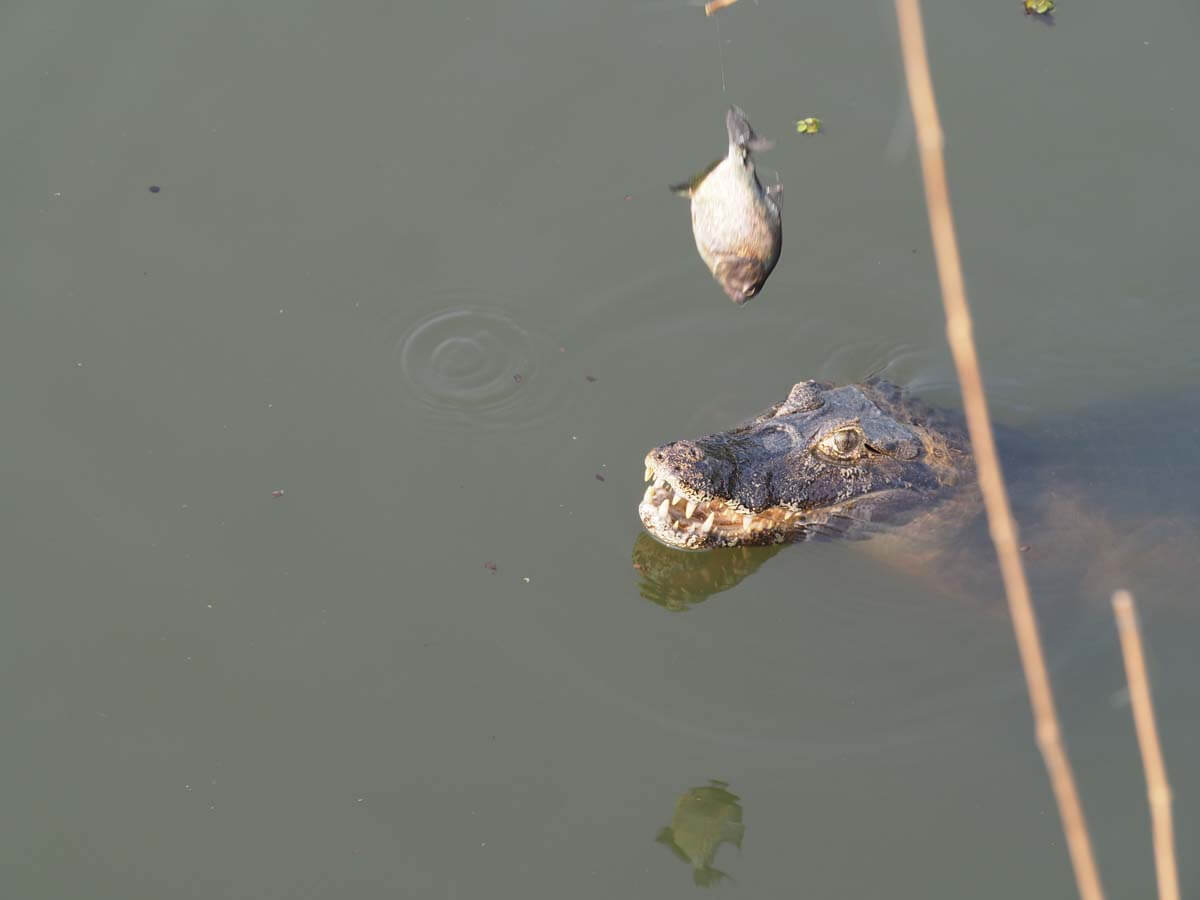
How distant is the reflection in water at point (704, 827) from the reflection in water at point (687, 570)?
104 cm

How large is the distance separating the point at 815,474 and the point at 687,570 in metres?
0.85

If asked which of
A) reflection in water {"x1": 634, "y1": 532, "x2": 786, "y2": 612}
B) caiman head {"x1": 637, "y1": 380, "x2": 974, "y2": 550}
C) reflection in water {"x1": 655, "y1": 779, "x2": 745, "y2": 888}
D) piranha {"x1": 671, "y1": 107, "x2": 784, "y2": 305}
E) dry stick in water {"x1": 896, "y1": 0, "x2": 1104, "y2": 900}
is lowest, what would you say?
dry stick in water {"x1": 896, "y1": 0, "x2": 1104, "y2": 900}

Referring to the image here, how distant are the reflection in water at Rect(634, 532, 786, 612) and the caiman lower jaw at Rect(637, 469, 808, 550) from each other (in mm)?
102

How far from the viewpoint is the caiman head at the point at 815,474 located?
644cm

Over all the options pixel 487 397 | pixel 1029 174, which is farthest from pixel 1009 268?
pixel 487 397

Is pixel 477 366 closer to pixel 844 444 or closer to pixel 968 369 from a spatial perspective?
pixel 844 444

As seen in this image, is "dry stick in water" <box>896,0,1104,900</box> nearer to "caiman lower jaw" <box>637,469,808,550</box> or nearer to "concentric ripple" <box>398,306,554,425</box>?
"caiman lower jaw" <box>637,469,808,550</box>

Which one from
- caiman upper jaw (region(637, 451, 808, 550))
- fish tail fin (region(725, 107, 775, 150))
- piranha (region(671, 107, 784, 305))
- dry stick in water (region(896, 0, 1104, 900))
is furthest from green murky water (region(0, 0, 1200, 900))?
dry stick in water (region(896, 0, 1104, 900))

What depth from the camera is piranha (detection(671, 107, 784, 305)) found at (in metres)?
4.90

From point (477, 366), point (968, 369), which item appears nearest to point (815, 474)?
point (477, 366)

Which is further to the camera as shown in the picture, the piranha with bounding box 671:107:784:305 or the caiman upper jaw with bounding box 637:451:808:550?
the caiman upper jaw with bounding box 637:451:808:550

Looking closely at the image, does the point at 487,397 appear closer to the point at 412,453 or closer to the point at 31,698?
the point at 412,453

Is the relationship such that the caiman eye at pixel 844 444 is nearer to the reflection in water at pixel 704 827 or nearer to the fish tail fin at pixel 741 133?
the reflection in water at pixel 704 827

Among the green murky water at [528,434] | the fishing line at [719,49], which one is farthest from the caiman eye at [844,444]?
the fishing line at [719,49]
